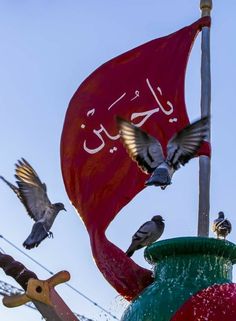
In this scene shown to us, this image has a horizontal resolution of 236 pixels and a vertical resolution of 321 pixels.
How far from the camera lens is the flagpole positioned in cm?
610

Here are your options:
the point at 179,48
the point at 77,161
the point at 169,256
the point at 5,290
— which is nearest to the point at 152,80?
the point at 179,48

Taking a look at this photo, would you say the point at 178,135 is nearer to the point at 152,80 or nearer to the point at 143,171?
the point at 143,171

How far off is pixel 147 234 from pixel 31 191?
120 centimetres

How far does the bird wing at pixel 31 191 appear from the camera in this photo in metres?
7.49

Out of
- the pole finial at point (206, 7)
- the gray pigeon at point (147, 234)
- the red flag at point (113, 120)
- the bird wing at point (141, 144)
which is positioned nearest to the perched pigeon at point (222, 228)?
the gray pigeon at point (147, 234)

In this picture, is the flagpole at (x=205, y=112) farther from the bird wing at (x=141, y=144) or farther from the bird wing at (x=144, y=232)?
the bird wing at (x=144, y=232)

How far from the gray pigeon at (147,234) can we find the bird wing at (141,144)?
0.52 m

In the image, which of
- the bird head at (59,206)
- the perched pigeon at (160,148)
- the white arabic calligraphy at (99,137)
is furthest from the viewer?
the bird head at (59,206)

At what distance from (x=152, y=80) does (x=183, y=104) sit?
20.5 inches

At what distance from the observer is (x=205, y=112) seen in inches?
267

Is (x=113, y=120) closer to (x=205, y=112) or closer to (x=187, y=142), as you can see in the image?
(x=205, y=112)

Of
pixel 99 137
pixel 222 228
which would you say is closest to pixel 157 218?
pixel 222 228

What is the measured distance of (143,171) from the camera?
6.90 m

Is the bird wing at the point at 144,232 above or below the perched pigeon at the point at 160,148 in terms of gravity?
below
